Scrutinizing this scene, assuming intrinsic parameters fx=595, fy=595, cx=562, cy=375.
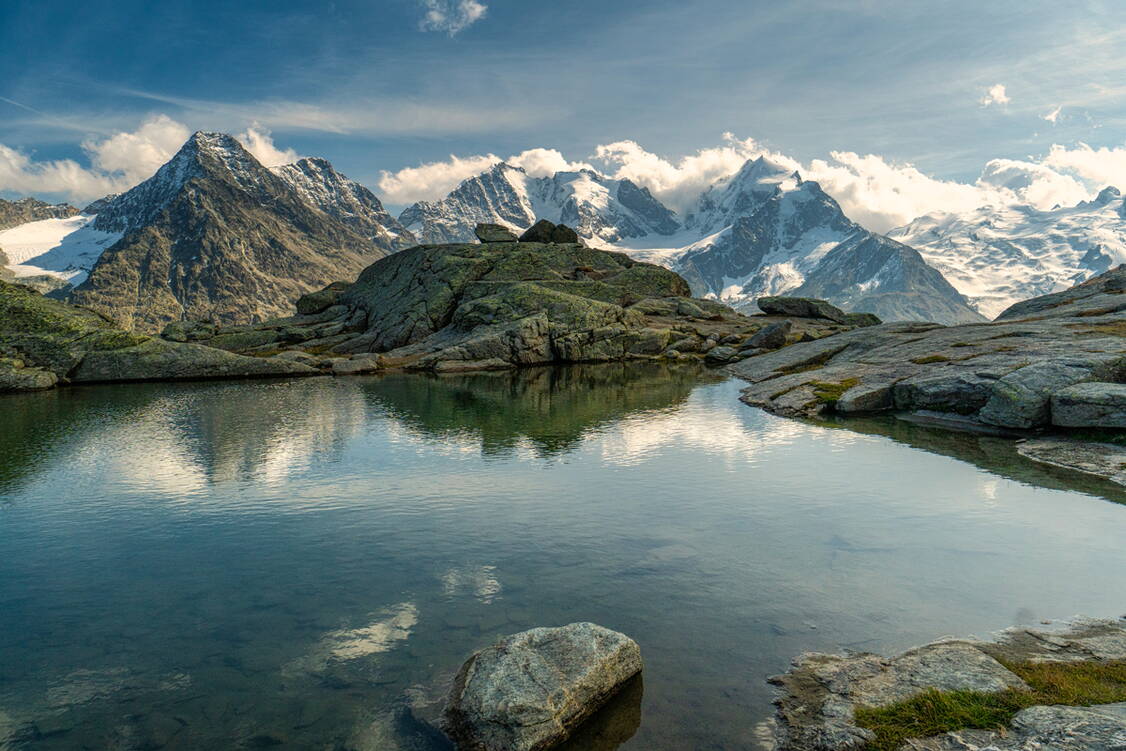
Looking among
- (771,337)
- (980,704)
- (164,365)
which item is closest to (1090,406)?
(980,704)

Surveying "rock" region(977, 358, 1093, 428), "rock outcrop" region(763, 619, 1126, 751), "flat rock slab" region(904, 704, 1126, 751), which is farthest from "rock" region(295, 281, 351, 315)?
"flat rock slab" region(904, 704, 1126, 751)

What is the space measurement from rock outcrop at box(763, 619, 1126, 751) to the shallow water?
28.8 inches

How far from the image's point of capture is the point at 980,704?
36.5ft

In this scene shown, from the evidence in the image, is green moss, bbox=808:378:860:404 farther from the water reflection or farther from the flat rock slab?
the flat rock slab

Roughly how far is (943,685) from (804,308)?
466 feet

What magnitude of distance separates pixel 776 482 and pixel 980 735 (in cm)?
1835

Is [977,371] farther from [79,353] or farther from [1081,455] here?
[79,353]

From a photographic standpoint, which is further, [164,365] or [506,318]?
[506,318]

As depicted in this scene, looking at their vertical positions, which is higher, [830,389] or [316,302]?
[316,302]

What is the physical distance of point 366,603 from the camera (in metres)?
16.6

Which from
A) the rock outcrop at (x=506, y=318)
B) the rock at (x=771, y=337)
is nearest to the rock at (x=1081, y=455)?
the rock outcrop at (x=506, y=318)

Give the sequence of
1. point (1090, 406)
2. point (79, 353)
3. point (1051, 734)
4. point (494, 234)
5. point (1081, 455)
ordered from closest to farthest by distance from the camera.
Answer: point (1051, 734)
point (1081, 455)
point (1090, 406)
point (79, 353)
point (494, 234)

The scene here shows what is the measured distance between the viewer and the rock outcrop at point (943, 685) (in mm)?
9750

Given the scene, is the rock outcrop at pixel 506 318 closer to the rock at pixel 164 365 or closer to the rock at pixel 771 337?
the rock at pixel 771 337
